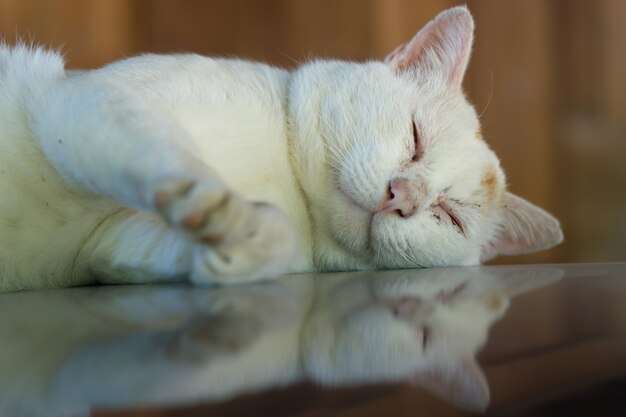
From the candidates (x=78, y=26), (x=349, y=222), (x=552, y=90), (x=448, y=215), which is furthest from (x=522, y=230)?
(x=78, y=26)

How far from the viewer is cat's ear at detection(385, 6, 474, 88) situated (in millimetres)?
1604

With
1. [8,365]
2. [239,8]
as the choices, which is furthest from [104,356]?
[239,8]

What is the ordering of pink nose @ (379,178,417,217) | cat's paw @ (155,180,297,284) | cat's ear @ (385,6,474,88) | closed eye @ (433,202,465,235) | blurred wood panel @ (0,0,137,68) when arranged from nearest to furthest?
cat's paw @ (155,180,297,284) → pink nose @ (379,178,417,217) → closed eye @ (433,202,465,235) → cat's ear @ (385,6,474,88) → blurred wood panel @ (0,0,137,68)

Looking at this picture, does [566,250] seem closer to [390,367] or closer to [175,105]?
[175,105]

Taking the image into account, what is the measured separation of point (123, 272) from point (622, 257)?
241 cm

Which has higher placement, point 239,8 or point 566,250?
point 239,8

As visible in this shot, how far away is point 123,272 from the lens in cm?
118

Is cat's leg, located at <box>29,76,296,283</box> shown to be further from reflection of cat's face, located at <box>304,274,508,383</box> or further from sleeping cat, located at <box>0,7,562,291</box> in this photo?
reflection of cat's face, located at <box>304,274,508,383</box>

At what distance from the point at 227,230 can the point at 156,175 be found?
0.12 m

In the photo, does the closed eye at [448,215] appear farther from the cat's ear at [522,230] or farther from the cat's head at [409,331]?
the cat's head at [409,331]

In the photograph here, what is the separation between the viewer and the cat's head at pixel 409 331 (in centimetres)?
47

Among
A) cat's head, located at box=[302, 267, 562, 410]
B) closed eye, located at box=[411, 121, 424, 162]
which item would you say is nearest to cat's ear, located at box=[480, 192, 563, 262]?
closed eye, located at box=[411, 121, 424, 162]

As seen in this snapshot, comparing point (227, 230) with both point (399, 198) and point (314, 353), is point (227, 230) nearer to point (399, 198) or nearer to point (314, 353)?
point (314, 353)

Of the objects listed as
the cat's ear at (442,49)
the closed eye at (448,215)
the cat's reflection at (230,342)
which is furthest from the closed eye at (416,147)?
the cat's reflection at (230,342)
